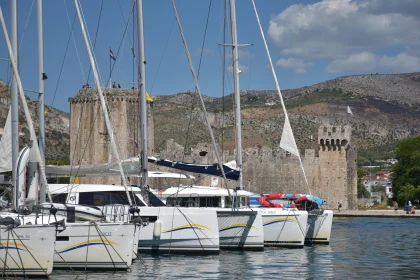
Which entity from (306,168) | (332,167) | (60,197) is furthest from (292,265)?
(332,167)

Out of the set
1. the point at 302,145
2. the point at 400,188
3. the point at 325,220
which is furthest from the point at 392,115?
the point at 325,220

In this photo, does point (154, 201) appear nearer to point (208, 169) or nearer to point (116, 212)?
point (116, 212)

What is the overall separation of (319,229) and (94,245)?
31.8ft

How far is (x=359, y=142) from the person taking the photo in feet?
441

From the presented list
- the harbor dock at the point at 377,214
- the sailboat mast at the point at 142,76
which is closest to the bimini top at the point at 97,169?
the sailboat mast at the point at 142,76

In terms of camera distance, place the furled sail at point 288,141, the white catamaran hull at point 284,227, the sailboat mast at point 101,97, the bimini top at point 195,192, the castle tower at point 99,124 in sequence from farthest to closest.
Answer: the castle tower at point 99,124
the furled sail at point 288,141
the bimini top at point 195,192
the white catamaran hull at point 284,227
the sailboat mast at point 101,97

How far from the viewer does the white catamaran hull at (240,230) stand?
72.6ft

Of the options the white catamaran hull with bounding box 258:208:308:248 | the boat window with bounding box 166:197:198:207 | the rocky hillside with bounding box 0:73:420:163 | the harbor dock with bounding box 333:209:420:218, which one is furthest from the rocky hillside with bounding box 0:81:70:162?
the white catamaran hull with bounding box 258:208:308:248

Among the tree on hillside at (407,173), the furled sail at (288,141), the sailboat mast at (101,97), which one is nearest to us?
the sailboat mast at (101,97)

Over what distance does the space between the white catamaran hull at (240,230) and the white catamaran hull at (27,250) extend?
7005 millimetres

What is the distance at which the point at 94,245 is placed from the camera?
57.0 feet

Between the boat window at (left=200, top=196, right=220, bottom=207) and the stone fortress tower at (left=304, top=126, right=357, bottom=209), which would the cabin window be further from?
the stone fortress tower at (left=304, top=126, right=357, bottom=209)

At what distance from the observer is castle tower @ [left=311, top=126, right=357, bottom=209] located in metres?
54.4

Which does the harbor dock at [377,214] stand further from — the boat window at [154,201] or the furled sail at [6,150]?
the furled sail at [6,150]
